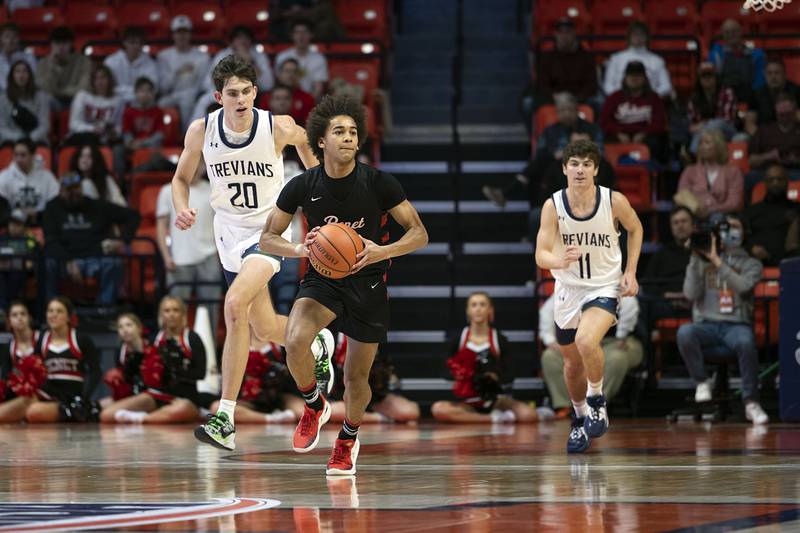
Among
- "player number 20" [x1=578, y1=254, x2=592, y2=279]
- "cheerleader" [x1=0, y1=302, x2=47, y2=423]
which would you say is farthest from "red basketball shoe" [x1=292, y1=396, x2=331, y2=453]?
"cheerleader" [x1=0, y1=302, x2=47, y2=423]

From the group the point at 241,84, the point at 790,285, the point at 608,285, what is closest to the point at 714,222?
the point at 790,285

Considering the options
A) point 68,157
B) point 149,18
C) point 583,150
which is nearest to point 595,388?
point 583,150

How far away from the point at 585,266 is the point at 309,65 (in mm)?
7188

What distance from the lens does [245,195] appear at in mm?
7758

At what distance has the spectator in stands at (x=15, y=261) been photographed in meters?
12.8

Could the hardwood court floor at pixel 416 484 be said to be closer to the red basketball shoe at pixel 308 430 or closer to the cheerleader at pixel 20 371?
the red basketball shoe at pixel 308 430

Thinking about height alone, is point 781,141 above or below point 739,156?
above

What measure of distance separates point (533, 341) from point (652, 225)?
65.9 inches

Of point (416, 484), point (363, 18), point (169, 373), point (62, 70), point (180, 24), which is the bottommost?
point (416, 484)

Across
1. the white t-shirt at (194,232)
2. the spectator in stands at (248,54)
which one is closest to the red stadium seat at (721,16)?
the spectator in stands at (248,54)

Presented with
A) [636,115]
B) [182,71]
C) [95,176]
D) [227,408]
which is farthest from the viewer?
[182,71]

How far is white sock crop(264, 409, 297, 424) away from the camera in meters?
11.7

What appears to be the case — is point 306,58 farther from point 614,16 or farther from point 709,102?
point 709,102

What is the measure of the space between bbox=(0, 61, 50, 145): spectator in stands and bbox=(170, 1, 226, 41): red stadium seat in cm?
246
